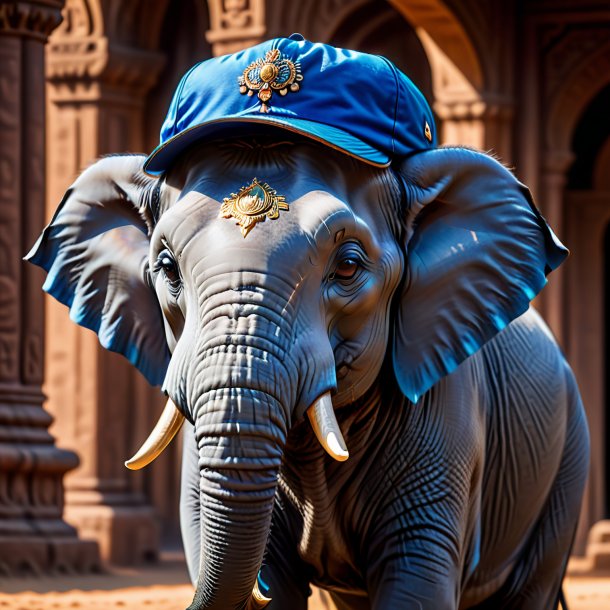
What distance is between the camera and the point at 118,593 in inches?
→ 424

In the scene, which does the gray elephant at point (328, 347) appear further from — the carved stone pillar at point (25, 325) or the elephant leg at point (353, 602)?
the carved stone pillar at point (25, 325)

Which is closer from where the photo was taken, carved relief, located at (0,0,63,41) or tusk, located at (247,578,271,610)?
tusk, located at (247,578,271,610)

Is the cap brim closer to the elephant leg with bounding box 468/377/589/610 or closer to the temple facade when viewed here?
the elephant leg with bounding box 468/377/589/610

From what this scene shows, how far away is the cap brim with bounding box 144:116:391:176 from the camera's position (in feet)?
15.0

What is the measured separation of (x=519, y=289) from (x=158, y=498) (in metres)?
10.7

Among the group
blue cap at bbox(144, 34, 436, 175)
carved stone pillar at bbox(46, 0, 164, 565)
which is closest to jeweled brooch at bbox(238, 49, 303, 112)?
blue cap at bbox(144, 34, 436, 175)

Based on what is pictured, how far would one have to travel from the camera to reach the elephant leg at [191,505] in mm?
5082

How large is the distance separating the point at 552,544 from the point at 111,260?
72.2 inches

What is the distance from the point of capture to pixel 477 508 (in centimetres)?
530

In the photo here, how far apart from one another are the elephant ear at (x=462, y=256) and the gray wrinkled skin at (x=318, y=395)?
0.06 feet

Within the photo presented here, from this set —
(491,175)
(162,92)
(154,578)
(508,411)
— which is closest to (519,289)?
(491,175)

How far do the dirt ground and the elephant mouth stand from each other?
16.1ft

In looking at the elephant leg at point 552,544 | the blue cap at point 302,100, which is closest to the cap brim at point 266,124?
the blue cap at point 302,100

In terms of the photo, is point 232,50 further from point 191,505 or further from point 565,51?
point 191,505
